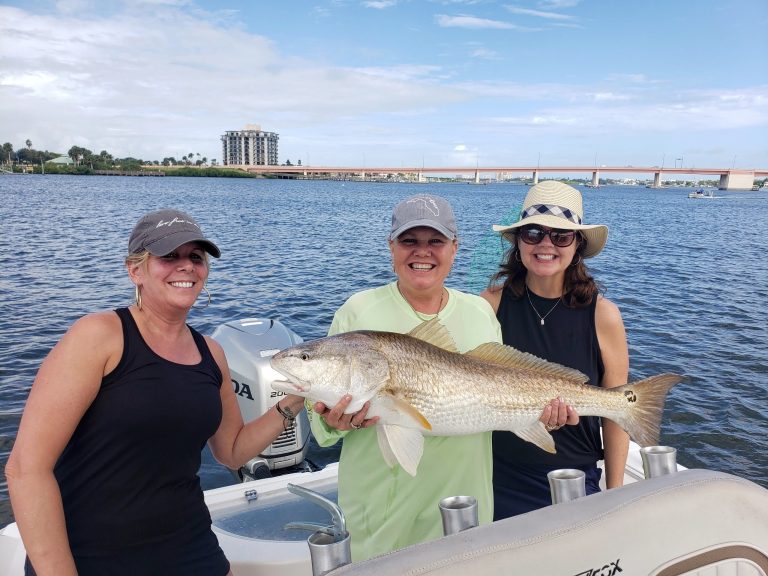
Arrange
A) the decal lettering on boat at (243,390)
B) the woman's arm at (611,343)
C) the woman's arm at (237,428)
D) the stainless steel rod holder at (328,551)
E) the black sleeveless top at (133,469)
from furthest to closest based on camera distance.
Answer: the decal lettering on boat at (243,390)
the woman's arm at (611,343)
the woman's arm at (237,428)
the black sleeveless top at (133,469)
the stainless steel rod holder at (328,551)

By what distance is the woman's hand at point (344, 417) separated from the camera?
2686 millimetres

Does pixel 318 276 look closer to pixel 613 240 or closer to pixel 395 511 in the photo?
pixel 395 511

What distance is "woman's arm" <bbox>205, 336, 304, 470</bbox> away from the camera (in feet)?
9.79

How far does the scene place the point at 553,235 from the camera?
3.44m

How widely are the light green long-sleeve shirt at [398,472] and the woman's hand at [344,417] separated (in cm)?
10

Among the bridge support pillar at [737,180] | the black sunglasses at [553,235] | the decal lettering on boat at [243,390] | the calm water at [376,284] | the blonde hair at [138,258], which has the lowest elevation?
the calm water at [376,284]

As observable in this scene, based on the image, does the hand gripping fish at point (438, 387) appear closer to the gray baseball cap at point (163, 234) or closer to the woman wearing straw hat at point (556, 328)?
the woman wearing straw hat at point (556, 328)

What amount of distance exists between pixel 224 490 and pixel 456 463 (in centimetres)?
236

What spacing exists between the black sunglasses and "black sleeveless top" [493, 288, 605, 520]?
0.36m

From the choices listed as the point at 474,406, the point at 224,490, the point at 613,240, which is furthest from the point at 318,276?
the point at 613,240

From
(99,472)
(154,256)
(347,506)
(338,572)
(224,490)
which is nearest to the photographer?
(338,572)

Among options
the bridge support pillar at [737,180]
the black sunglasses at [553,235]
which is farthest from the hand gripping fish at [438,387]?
the bridge support pillar at [737,180]

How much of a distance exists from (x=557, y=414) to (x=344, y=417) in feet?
3.97

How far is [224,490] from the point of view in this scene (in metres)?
4.41
